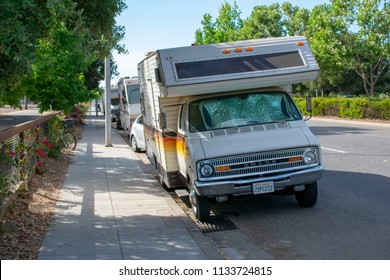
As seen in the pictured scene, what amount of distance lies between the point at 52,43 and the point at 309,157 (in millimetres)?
5374

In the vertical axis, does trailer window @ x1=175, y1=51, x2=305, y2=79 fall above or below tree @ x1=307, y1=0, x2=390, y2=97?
below

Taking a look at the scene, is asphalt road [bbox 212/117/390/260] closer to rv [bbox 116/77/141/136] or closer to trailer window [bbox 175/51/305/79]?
trailer window [bbox 175/51/305/79]

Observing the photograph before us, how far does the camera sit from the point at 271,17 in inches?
2229

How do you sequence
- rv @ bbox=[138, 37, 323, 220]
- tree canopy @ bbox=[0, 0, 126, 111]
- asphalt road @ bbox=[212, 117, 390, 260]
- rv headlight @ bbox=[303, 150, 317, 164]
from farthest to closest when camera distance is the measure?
rv headlight @ bbox=[303, 150, 317, 164] → rv @ bbox=[138, 37, 323, 220] → asphalt road @ bbox=[212, 117, 390, 260] → tree canopy @ bbox=[0, 0, 126, 111]

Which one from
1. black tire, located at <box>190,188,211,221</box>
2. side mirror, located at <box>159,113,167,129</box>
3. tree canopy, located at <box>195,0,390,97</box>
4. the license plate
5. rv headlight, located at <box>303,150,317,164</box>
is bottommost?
black tire, located at <box>190,188,211,221</box>

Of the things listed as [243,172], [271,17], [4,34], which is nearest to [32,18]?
[4,34]

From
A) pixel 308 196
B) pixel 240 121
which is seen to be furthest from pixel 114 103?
pixel 308 196

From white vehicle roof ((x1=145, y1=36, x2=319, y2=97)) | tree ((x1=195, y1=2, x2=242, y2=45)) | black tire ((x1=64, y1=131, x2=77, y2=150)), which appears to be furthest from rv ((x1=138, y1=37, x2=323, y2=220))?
tree ((x1=195, y1=2, x2=242, y2=45))

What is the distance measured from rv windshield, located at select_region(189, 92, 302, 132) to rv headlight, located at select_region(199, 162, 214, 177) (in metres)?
0.85

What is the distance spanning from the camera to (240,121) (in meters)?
8.90

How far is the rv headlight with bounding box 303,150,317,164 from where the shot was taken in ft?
27.5

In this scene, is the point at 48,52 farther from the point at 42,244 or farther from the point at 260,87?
the point at 42,244

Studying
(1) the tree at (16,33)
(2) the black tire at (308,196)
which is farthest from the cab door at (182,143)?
(1) the tree at (16,33)

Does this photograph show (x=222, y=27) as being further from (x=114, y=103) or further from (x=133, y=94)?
(x=133, y=94)
